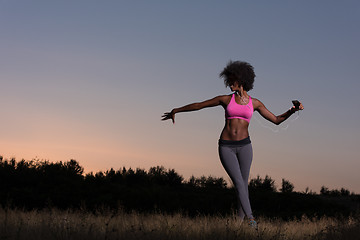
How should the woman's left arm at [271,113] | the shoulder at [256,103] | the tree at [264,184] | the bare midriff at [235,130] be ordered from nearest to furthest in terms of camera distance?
the bare midriff at [235,130], the shoulder at [256,103], the woman's left arm at [271,113], the tree at [264,184]

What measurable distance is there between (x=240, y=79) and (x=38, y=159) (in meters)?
12.8

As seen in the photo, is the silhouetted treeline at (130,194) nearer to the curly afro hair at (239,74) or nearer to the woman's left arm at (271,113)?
the woman's left arm at (271,113)

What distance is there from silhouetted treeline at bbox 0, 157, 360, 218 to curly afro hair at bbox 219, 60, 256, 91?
4.54 meters

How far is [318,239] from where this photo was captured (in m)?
7.72

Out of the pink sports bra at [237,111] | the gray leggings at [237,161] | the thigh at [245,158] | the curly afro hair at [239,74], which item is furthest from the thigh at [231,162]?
the curly afro hair at [239,74]

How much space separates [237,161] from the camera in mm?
7715

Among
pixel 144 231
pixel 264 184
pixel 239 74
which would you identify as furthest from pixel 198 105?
pixel 264 184

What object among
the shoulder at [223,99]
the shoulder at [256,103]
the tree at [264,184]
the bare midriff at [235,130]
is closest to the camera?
the bare midriff at [235,130]

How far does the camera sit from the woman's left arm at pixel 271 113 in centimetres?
819

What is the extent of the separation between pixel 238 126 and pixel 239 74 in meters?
1.00

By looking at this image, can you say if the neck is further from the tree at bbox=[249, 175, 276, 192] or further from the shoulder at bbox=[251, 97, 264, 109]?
the tree at bbox=[249, 175, 276, 192]

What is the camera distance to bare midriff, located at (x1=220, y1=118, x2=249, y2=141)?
7.63 m

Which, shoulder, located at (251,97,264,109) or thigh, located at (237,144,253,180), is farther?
shoulder, located at (251,97,264,109)

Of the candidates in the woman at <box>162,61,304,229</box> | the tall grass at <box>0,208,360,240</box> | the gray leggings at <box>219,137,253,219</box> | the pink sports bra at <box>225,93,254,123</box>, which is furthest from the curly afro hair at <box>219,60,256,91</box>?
the tall grass at <box>0,208,360,240</box>
